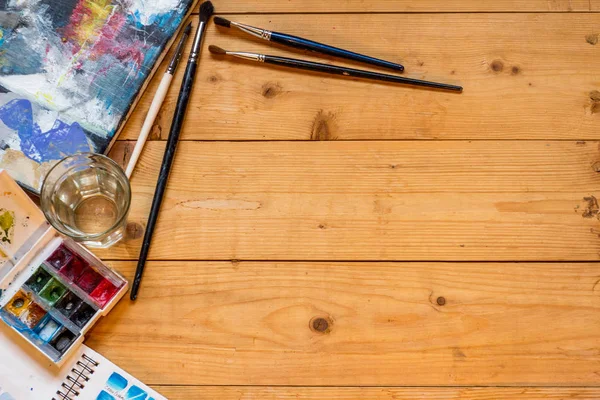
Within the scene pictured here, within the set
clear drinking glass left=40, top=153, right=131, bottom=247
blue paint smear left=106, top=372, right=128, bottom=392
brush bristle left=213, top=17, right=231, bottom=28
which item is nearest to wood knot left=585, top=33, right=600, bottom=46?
brush bristle left=213, top=17, right=231, bottom=28

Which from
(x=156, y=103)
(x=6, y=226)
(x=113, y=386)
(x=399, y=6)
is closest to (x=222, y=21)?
(x=156, y=103)

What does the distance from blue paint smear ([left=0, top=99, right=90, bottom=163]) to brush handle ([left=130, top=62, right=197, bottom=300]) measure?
10 centimetres

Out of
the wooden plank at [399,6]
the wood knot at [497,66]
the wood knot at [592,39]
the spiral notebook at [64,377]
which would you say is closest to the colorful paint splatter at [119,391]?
the spiral notebook at [64,377]

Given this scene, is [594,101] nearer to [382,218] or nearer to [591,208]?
[591,208]

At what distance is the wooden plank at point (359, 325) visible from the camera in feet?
2.30

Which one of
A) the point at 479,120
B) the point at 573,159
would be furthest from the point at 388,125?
the point at 573,159

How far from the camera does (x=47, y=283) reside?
693mm

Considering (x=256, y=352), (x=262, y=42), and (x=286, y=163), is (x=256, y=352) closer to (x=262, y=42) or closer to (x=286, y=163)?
(x=286, y=163)

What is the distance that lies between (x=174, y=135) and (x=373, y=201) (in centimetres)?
26

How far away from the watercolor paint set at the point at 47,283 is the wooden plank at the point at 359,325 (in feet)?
0.08

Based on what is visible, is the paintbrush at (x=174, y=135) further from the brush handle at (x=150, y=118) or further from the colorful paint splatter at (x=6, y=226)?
the colorful paint splatter at (x=6, y=226)

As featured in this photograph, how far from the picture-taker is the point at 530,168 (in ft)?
2.49

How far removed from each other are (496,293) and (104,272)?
46 cm

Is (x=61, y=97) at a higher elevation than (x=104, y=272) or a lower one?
higher
